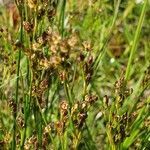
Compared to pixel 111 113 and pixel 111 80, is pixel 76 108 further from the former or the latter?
pixel 111 80

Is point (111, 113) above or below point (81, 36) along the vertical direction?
below

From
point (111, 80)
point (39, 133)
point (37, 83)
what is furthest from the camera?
point (111, 80)

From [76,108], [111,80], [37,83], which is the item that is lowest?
[76,108]

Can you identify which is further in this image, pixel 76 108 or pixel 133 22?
pixel 133 22

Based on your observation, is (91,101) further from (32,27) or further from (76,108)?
(32,27)

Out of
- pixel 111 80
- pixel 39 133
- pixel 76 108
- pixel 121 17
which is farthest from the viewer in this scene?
pixel 121 17

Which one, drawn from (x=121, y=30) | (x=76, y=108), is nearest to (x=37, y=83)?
(x=76, y=108)

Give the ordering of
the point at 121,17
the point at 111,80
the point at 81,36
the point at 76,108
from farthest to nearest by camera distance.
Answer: the point at 121,17 < the point at 81,36 < the point at 111,80 < the point at 76,108

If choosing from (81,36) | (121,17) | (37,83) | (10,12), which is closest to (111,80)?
(81,36)

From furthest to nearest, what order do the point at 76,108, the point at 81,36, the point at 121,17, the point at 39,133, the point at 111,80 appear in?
the point at 121,17 → the point at 81,36 → the point at 111,80 → the point at 39,133 → the point at 76,108
